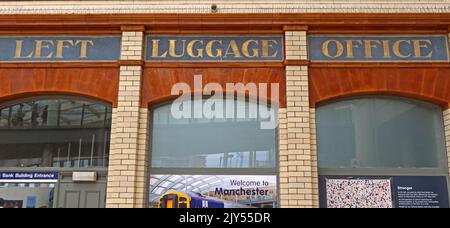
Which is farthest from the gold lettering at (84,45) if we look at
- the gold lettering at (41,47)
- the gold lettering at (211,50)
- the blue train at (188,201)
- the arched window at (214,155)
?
the blue train at (188,201)

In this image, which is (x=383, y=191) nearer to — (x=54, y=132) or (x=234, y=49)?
(x=234, y=49)

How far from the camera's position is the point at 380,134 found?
7.78 m

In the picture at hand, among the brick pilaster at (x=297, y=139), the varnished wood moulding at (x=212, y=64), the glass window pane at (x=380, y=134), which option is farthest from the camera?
the varnished wood moulding at (x=212, y=64)

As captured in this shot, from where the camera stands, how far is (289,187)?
24.0 feet

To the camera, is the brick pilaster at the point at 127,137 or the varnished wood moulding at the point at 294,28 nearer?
the brick pilaster at the point at 127,137

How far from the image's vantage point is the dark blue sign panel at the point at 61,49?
790 centimetres

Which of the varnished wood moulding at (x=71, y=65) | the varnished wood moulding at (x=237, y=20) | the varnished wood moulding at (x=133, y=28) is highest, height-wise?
the varnished wood moulding at (x=237, y=20)

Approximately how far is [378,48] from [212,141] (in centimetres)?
299

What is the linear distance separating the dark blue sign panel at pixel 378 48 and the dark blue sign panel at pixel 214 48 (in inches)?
25.3

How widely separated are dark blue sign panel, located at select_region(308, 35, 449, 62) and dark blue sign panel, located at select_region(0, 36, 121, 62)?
3196 mm

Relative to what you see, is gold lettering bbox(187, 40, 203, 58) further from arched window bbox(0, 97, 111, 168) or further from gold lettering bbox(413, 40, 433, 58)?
gold lettering bbox(413, 40, 433, 58)

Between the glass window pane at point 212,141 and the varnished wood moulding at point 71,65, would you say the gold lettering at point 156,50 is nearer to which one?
the varnished wood moulding at point 71,65

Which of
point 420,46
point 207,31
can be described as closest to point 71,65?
A: point 207,31

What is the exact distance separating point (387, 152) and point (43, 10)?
5.88m
